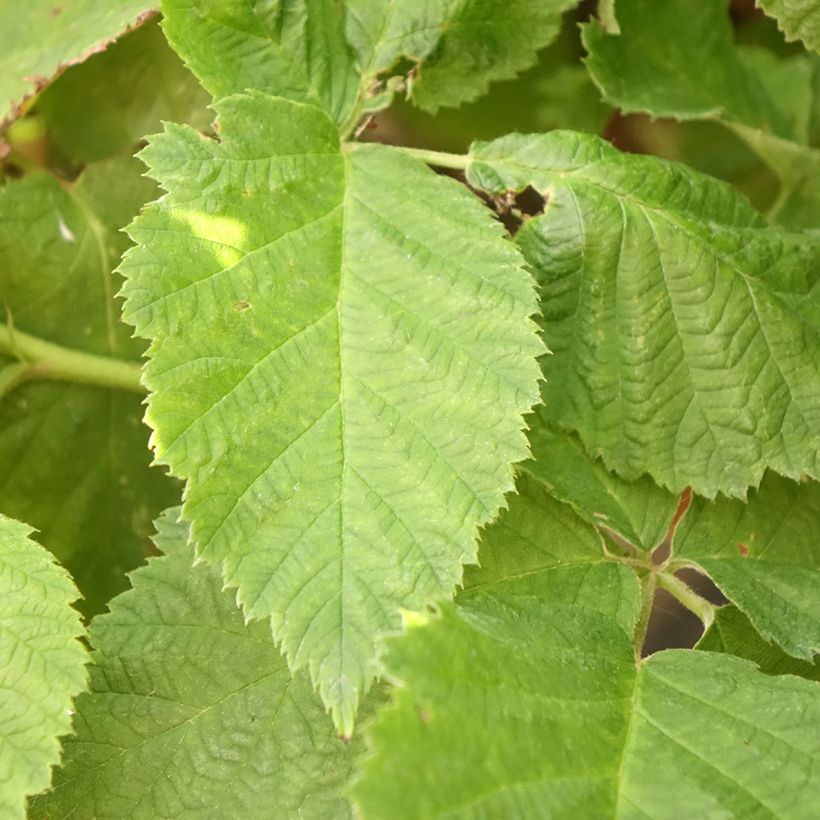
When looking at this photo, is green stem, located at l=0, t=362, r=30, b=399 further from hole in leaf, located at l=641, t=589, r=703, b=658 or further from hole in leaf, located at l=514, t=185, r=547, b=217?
hole in leaf, located at l=641, t=589, r=703, b=658

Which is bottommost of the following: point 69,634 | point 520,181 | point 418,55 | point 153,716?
point 153,716

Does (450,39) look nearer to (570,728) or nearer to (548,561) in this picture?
(548,561)

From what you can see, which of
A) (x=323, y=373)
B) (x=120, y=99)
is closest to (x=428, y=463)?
(x=323, y=373)

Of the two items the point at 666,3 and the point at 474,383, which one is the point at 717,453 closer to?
the point at 474,383

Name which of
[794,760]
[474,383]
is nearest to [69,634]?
[474,383]

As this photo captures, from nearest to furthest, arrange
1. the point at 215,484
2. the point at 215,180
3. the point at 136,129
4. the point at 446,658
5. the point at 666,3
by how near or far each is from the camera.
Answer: the point at 446,658, the point at 215,484, the point at 215,180, the point at 666,3, the point at 136,129
